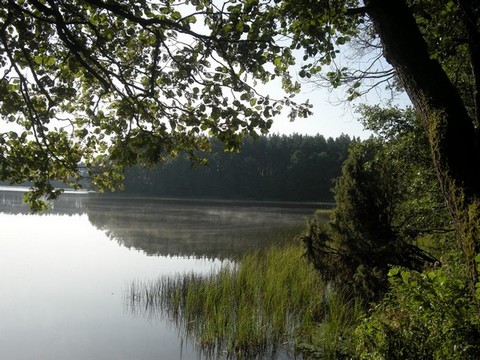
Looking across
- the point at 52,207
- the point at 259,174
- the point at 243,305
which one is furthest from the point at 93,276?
the point at 259,174

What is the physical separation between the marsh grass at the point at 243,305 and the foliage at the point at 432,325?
3933 mm

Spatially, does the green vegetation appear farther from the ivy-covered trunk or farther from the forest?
the ivy-covered trunk

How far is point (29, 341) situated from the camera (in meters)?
8.05

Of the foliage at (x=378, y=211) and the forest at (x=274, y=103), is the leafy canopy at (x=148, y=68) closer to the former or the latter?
the forest at (x=274, y=103)

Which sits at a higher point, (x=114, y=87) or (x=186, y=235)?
(x=114, y=87)

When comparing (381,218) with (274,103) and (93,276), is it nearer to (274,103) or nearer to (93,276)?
(274,103)

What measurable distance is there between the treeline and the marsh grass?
205 feet

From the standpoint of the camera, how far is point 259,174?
8144 cm

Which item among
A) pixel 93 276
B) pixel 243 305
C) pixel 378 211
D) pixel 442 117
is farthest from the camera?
pixel 93 276

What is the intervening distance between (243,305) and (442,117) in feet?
22.7

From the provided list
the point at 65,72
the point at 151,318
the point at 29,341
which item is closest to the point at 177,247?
the point at 151,318

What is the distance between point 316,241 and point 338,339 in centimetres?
232

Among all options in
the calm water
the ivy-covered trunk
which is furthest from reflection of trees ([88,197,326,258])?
the ivy-covered trunk

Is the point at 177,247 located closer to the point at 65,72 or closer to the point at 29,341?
the point at 29,341
